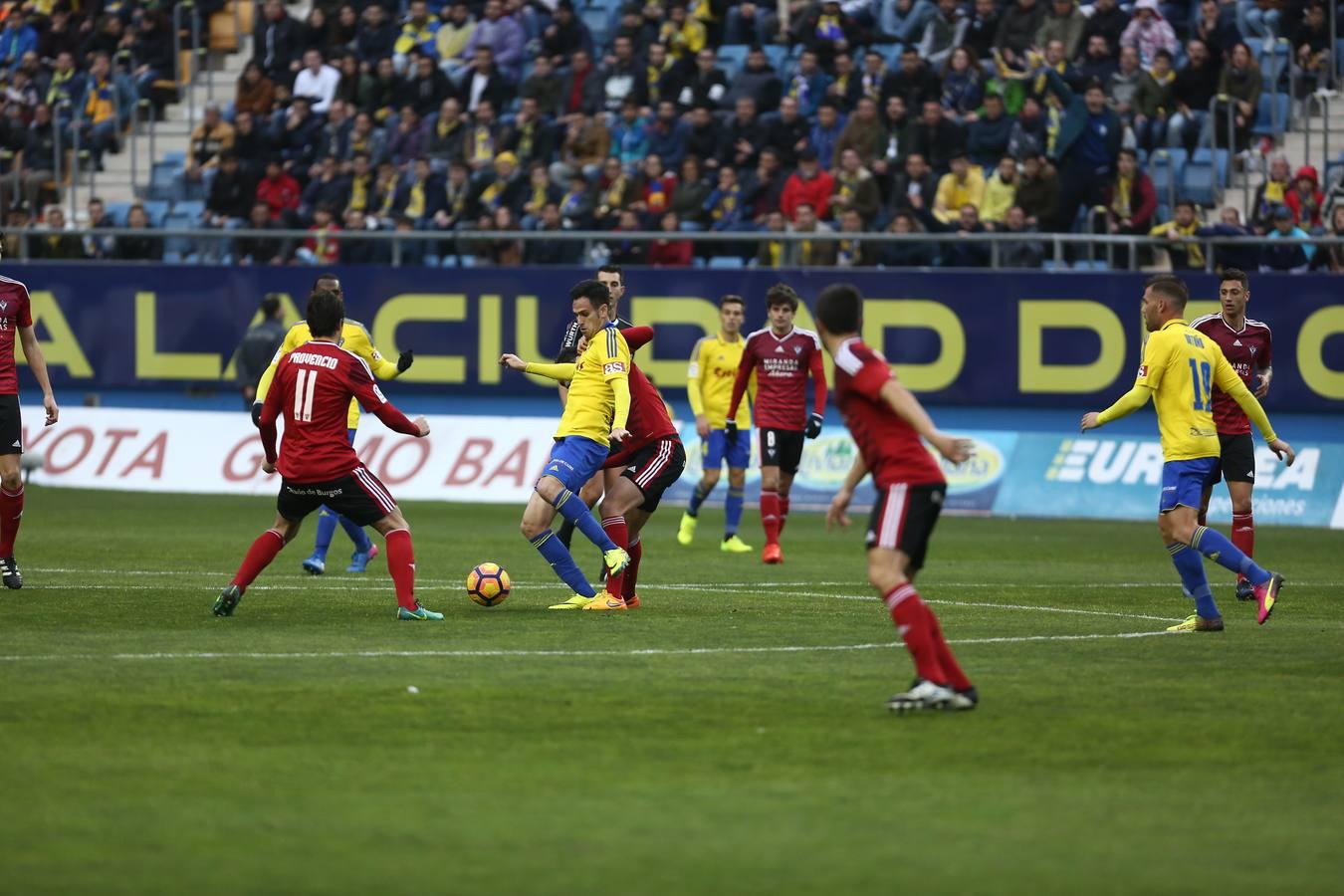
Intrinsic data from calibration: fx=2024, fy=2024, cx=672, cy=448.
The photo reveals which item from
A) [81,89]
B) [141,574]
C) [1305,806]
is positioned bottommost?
[141,574]

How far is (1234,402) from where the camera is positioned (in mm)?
15273

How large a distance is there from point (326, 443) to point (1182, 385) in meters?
5.55

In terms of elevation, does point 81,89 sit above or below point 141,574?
above

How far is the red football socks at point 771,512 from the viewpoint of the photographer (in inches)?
771

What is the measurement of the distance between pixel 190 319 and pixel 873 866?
978 inches

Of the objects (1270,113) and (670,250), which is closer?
(1270,113)

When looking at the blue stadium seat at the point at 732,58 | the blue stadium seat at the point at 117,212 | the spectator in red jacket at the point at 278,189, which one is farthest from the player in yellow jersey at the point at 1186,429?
the blue stadium seat at the point at 117,212

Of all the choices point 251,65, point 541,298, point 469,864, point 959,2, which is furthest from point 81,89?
point 469,864

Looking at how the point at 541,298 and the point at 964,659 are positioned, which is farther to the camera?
the point at 541,298

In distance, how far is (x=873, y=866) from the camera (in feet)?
21.7

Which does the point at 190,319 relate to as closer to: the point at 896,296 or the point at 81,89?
the point at 81,89

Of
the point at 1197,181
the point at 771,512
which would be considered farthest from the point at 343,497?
the point at 1197,181

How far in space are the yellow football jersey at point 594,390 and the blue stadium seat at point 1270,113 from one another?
616 inches

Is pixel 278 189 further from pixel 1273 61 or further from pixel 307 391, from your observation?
pixel 307 391
